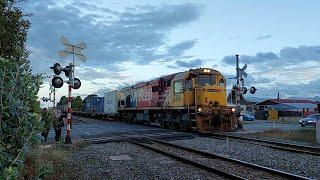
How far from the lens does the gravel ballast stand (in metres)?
10.2

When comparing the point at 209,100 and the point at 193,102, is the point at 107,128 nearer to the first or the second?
the point at 193,102

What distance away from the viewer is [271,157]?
13.4 meters

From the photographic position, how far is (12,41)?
40.2 ft

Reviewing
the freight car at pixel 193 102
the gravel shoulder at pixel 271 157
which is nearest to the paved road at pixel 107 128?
the freight car at pixel 193 102

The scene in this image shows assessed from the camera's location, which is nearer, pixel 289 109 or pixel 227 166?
pixel 227 166

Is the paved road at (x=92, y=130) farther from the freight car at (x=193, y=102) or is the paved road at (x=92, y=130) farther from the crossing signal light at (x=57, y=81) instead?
the crossing signal light at (x=57, y=81)

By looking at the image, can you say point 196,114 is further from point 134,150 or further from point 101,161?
point 101,161

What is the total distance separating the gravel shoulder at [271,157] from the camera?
10.9 m

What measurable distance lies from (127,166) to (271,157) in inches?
181

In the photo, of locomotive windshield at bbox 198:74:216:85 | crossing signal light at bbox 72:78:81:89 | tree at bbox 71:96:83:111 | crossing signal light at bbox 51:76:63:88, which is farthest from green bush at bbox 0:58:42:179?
tree at bbox 71:96:83:111

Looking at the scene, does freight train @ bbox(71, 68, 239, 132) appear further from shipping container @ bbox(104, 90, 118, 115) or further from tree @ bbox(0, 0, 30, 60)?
shipping container @ bbox(104, 90, 118, 115)

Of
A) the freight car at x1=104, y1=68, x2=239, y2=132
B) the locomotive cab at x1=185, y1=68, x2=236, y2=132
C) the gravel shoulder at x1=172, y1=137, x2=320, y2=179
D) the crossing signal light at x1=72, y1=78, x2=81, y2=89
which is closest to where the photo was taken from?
the gravel shoulder at x1=172, y1=137, x2=320, y2=179

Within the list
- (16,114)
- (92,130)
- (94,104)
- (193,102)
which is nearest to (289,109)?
(94,104)

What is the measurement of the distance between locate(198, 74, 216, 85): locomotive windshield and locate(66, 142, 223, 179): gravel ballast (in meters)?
9.12
